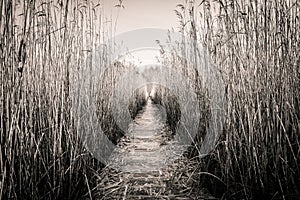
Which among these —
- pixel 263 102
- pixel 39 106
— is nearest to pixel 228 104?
pixel 263 102

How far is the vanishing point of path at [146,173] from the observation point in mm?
1519

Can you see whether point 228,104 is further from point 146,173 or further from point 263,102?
point 146,173

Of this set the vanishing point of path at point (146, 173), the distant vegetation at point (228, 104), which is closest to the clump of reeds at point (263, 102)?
the distant vegetation at point (228, 104)

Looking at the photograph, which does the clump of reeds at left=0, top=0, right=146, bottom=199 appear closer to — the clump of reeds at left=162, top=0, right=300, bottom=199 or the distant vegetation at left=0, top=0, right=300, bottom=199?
the distant vegetation at left=0, top=0, right=300, bottom=199

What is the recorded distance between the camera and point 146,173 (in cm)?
189

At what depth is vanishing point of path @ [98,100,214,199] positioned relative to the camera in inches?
59.8

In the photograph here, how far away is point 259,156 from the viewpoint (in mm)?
1182

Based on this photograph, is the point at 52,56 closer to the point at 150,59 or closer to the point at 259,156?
the point at 259,156

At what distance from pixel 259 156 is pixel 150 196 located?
1.77ft

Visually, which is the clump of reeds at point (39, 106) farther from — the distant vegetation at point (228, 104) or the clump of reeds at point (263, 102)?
the clump of reeds at point (263, 102)

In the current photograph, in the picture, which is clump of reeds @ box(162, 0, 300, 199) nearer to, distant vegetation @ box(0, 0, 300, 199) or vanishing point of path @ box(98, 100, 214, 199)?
distant vegetation @ box(0, 0, 300, 199)

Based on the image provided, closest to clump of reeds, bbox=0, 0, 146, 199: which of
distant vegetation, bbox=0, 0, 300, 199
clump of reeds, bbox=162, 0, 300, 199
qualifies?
distant vegetation, bbox=0, 0, 300, 199

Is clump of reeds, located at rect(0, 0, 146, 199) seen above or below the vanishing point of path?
above

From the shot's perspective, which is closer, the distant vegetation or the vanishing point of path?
the distant vegetation
